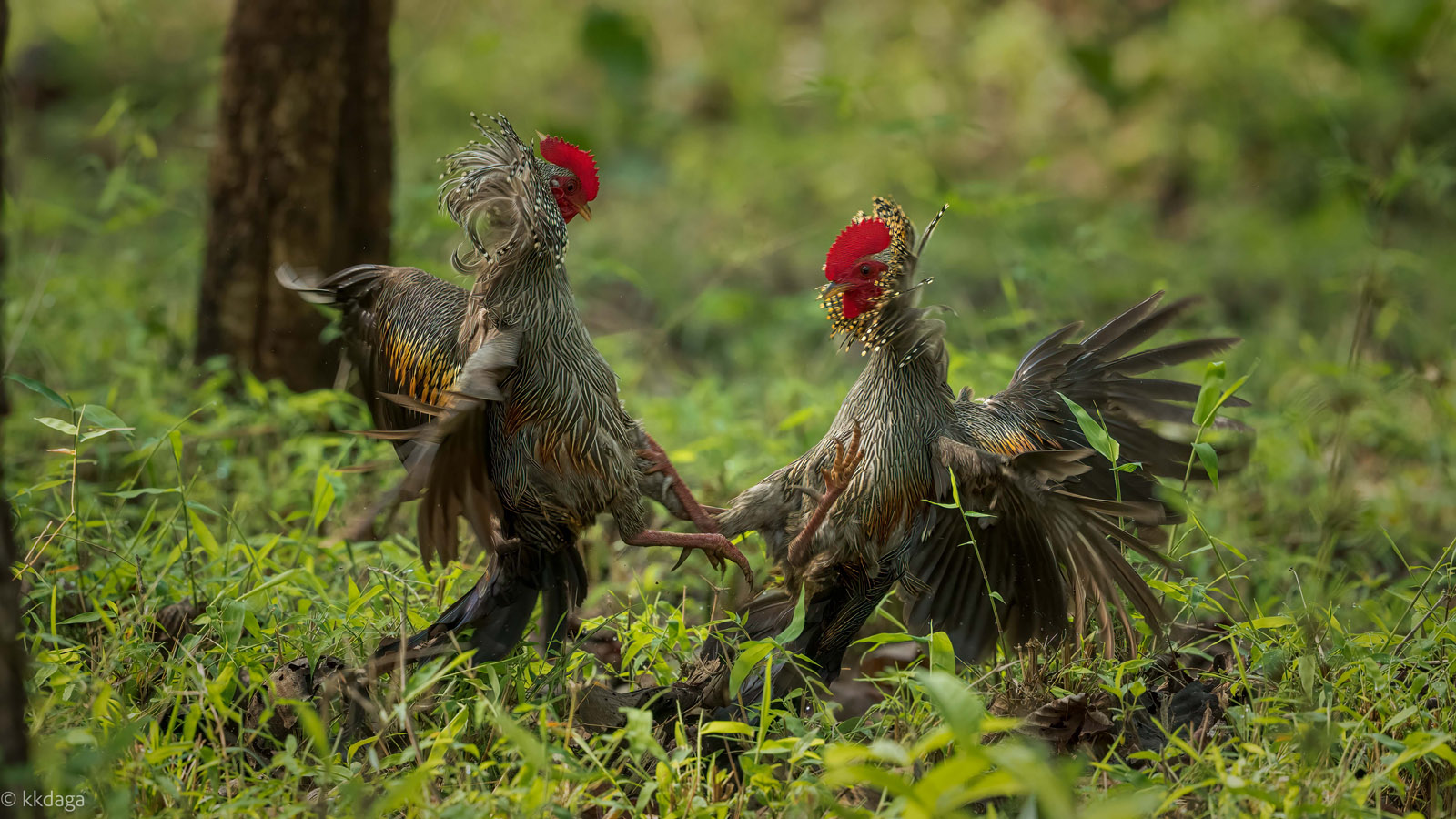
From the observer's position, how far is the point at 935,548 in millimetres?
3252

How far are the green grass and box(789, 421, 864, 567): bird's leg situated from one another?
42 cm

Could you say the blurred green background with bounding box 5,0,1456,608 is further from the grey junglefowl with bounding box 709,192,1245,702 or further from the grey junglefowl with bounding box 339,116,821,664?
the grey junglefowl with bounding box 339,116,821,664

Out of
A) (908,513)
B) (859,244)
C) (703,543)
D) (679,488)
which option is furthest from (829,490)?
(859,244)

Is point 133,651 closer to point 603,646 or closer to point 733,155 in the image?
point 603,646

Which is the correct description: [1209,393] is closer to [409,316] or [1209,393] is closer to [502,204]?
[502,204]

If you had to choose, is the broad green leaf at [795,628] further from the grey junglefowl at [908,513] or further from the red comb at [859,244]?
Result: the red comb at [859,244]

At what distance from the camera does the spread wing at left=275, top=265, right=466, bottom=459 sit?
10.6 feet

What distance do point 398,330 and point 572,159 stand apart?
738 mm

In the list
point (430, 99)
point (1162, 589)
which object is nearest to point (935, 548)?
point (1162, 589)

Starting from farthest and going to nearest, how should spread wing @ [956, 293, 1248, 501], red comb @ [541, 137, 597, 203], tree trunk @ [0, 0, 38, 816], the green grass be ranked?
1. spread wing @ [956, 293, 1248, 501]
2. red comb @ [541, 137, 597, 203]
3. the green grass
4. tree trunk @ [0, 0, 38, 816]

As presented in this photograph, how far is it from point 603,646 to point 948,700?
5.55ft

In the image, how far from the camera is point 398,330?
132 inches

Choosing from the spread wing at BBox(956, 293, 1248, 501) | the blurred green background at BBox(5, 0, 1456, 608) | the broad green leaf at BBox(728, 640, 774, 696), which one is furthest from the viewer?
the blurred green background at BBox(5, 0, 1456, 608)

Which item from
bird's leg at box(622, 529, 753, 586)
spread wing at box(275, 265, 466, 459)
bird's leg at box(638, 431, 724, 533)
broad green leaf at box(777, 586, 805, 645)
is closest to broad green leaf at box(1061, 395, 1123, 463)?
broad green leaf at box(777, 586, 805, 645)
